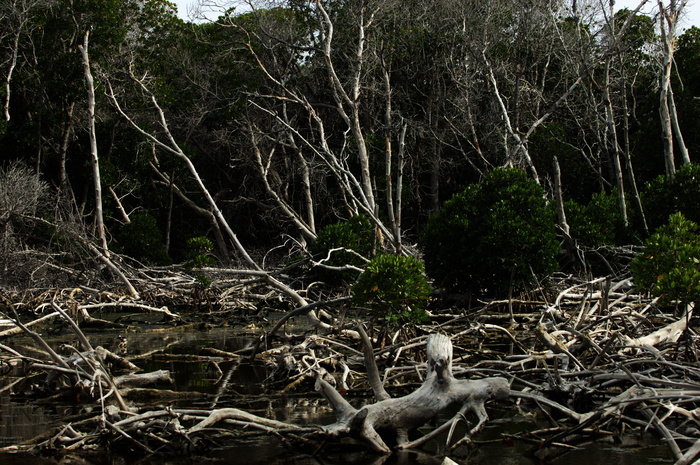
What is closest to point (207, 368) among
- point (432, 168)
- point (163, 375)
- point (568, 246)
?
point (163, 375)

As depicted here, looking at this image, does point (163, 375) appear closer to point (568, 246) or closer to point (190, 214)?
point (568, 246)

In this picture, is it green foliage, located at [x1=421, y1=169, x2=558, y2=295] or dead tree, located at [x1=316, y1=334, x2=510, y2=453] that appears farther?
green foliage, located at [x1=421, y1=169, x2=558, y2=295]

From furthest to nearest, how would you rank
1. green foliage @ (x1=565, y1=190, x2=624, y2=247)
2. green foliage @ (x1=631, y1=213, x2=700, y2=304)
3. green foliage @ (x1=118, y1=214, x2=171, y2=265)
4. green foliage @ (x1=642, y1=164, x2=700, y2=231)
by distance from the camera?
green foliage @ (x1=118, y1=214, x2=171, y2=265), green foliage @ (x1=565, y1=190, x2=624, y2=247), green foliage @ (x1=642, y1=164, x2=700, y2=231), green foliage @ (x1=631, y1=213, x2=700, y2=304)

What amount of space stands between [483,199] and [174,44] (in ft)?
58.9

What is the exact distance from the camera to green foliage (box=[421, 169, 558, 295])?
36.7ft

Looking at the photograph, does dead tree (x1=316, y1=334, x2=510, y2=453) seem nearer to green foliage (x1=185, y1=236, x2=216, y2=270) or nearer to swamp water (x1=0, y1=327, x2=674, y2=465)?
swamp water (x1=0, y1=327, x2=674, y2=465)

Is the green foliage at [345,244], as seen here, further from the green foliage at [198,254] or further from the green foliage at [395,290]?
the green foliage at [395,290]

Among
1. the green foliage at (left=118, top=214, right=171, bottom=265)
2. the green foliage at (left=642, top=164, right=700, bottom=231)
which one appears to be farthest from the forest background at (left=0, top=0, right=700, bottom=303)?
the green foliage at (left=642, top=164, right=700, bottom=231)

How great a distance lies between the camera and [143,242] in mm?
19938

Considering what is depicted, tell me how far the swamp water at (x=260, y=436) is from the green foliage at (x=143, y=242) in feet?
38.1

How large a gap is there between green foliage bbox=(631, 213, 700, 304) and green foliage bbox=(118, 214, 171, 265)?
15386 mm

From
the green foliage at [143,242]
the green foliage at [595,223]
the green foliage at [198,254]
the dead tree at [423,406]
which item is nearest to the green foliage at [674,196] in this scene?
the green foliage at [595,223]

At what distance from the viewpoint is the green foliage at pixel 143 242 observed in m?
20.0

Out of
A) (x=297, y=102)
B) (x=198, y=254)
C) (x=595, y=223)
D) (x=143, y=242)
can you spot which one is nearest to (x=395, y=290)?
(x=198, y=254)
